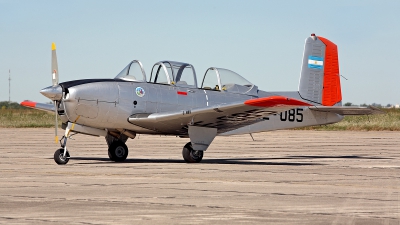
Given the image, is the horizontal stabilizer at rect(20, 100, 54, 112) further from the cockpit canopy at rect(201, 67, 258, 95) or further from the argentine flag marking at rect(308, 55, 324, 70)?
the argentine flag marking at rect(308, 55, 324, 70)

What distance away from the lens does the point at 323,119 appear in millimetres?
18469

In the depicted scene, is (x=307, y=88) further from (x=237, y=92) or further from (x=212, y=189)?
(x=212, y=189)

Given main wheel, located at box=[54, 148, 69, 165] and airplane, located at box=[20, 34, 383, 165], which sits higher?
airplane, located at box=[20, 34, 383, 165]

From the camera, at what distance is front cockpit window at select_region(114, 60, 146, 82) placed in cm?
1573

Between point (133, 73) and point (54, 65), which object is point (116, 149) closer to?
point (133, 73)

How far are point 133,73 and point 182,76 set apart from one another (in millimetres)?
1130

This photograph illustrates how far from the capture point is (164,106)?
621 inches

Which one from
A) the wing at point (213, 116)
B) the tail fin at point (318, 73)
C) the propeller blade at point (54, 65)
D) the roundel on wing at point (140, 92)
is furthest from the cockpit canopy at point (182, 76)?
the tail fin at point (318, 73)

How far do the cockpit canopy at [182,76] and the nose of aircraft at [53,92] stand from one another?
1756 millimetres

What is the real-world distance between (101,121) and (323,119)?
631cm

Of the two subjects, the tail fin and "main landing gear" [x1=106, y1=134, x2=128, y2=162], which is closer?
"main landing gear" [x1=106, y1=134, x2=128, y2=162]

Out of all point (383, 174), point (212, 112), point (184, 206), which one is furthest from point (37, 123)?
point (184, 206)

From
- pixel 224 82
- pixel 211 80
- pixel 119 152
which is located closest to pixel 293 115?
pixel 224 82

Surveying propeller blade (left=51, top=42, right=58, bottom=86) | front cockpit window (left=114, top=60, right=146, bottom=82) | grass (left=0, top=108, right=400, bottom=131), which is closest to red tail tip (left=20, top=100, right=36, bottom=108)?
propeller blade (left=51, top=42, right=58, bottom=86)
